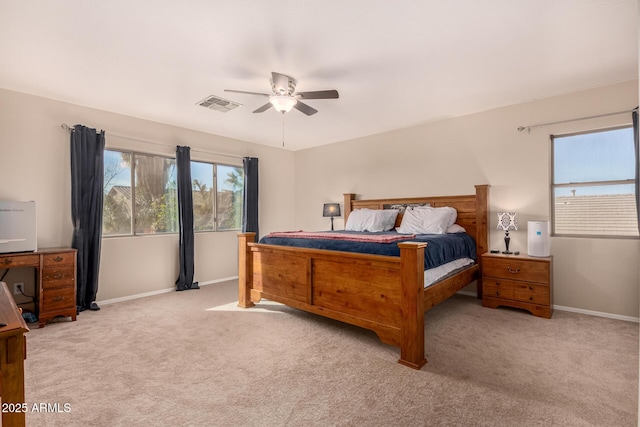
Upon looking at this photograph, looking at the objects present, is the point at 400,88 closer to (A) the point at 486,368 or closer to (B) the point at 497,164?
(B) the point at 497,164

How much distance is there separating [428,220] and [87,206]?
Result: 4.29 metres

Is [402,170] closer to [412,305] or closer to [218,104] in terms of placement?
[218,104]

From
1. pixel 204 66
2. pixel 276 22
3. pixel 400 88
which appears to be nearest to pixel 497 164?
pixel 400 88

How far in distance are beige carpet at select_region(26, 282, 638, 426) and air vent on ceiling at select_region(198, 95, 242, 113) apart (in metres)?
2.50

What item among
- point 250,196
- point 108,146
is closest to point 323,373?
point 250,196

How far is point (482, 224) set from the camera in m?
3.96

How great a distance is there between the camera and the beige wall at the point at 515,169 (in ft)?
10.5

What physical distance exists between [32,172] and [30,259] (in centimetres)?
107

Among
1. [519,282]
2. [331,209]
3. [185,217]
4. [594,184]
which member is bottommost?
[519,282]

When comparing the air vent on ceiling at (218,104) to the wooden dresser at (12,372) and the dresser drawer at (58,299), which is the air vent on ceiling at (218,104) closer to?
the dresser drawer at (58,299)

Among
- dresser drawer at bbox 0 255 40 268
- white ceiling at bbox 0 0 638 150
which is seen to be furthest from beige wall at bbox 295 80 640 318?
dresser drawer at bbox 0 255 40 268

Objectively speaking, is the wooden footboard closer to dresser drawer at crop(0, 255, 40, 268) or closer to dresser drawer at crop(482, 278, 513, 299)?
dresser drawer at crop(482, 278, 513, 299)

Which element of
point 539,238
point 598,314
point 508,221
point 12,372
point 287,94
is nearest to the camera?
point 12,372

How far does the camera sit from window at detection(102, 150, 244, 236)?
4094 mm
